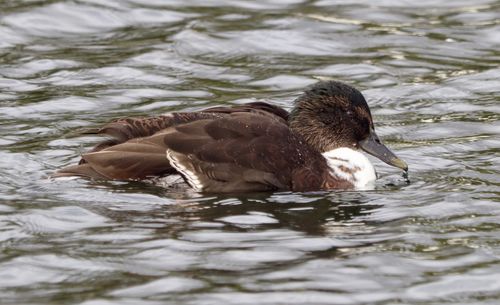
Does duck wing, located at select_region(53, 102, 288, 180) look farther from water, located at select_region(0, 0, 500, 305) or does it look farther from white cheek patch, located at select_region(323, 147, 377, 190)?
white cheek patch, located at select_region(323, 147, 377, 190)

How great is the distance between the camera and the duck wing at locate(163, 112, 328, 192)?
10219 millimetres

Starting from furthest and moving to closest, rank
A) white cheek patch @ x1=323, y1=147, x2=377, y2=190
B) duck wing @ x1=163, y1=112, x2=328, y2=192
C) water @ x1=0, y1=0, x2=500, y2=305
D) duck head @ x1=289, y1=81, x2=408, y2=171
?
duck head @ x1=289, y1=81, x2=408, y2=171
white cheek patch @ x1=323, y1=147, x2=377, y2=190
duck wing @ x1=163, y1=112, x2=328, y2=192
water @ x1=0, y1=0, x2=500, y2=305

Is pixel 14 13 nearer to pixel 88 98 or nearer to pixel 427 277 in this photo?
pixel 88 98

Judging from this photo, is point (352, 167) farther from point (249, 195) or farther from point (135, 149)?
point (135, 149)

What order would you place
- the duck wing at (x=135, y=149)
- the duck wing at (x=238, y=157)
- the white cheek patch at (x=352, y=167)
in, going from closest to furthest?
the duck wing at (x=238, y=157)
the duck wing at (x=135, y=149)
the white cheek patch at (x=352, y=167)

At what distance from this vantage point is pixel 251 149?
33.5 feet

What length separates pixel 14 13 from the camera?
50.3 ft

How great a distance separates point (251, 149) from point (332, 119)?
0.89 metres

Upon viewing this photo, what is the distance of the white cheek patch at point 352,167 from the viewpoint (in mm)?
10586

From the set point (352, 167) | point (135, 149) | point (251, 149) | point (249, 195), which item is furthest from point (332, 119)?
point (135, 149)

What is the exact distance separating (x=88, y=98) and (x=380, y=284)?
5.38m

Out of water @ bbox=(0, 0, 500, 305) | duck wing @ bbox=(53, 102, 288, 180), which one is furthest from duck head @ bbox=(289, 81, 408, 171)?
water @ bbox=(0, 0, 500, 305)

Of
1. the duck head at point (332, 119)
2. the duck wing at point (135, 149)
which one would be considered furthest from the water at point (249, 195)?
the duck head at point (332, 119)

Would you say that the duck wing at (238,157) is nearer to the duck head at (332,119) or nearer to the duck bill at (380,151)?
the duck head at (332,119)
